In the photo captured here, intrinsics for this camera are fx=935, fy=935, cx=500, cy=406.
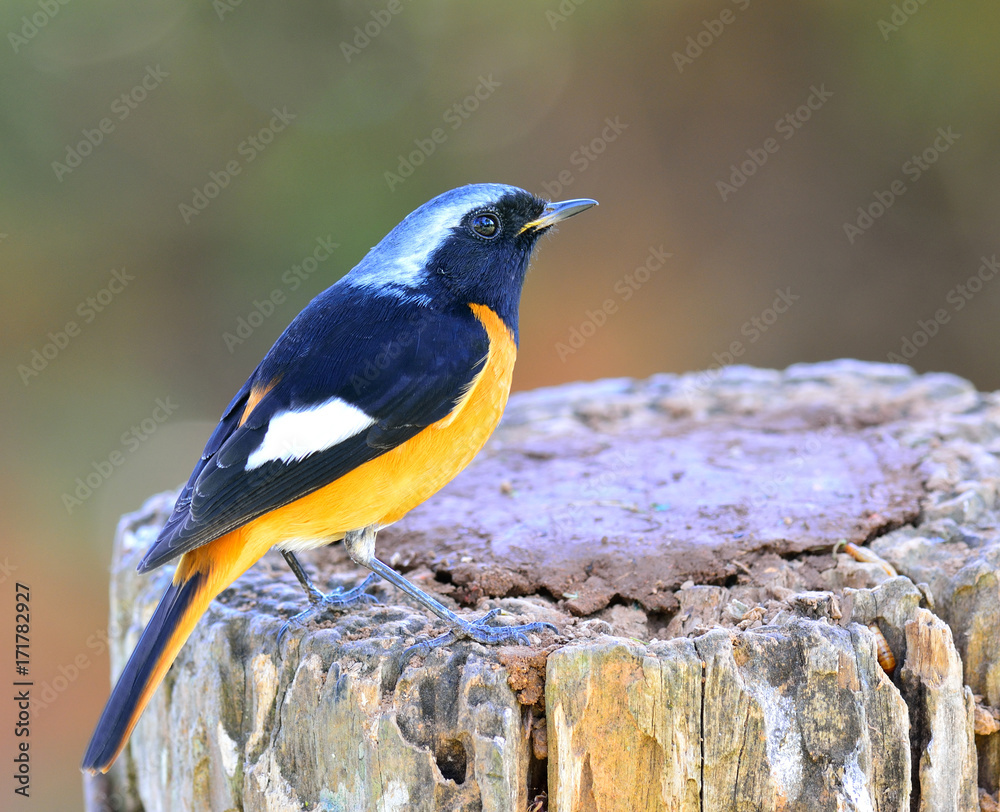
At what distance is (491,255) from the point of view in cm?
345

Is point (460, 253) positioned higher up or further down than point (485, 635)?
higher up

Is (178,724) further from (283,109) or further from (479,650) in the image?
(283,109)

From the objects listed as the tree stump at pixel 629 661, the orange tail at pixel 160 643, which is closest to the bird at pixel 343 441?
the orange tail at pixel 160 643

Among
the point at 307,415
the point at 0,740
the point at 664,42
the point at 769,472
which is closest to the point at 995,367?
the point at 664,42

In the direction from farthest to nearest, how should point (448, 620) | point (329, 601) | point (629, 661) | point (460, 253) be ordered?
point (460, 253), point (329, 601), point (448, 620), point (629, 661)

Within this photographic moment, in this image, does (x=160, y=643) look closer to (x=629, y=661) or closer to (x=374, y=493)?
(x=374, y=493)

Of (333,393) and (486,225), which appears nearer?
(333,393)

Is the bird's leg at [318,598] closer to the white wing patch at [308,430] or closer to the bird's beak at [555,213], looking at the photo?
the white wing patch at [308,430]

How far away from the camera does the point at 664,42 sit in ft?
27.2

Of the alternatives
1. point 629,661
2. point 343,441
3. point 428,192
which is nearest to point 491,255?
point 343,441

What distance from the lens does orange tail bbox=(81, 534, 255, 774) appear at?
8.54 ft

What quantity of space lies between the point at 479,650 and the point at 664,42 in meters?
7.08

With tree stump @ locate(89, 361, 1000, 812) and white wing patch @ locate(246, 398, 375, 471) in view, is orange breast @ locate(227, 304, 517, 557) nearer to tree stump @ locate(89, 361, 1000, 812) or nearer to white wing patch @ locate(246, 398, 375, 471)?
white wing patch @ locate(246, 398, 375, 471)

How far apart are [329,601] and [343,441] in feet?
1.78
